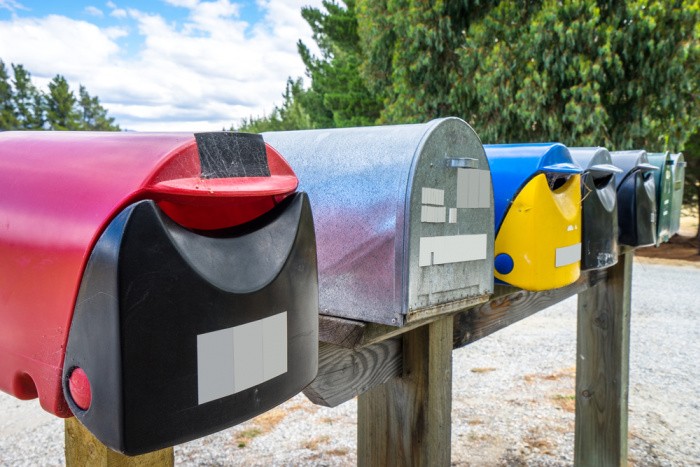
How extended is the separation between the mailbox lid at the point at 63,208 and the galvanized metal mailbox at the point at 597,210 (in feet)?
4.42

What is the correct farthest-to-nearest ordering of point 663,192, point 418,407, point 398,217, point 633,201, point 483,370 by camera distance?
point 483,370 < point 663,192 < point 633,201 < point 418,407 < point 398,217

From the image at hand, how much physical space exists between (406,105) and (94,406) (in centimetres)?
948

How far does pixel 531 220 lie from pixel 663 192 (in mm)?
1634

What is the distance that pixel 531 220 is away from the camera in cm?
157

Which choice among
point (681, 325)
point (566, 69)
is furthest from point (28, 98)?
point (681, 325)

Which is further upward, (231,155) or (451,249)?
(231,155)

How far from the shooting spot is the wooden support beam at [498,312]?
1630 mm

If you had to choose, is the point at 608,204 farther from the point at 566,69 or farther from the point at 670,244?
the point at 670,244

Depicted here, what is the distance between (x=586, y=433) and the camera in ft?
9.57

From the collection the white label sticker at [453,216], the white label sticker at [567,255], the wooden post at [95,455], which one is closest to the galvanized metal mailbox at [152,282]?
→ the wooden post at [95,455]

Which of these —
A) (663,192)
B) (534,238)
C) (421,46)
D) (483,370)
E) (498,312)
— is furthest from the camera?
(421,46)

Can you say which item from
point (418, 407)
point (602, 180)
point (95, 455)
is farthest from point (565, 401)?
point (95, 455)

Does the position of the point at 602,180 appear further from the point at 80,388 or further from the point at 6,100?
the point at 6,100

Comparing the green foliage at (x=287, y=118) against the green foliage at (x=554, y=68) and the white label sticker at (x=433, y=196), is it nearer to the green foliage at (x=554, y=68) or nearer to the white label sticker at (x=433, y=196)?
the green foliage at (x=554, y=68)
